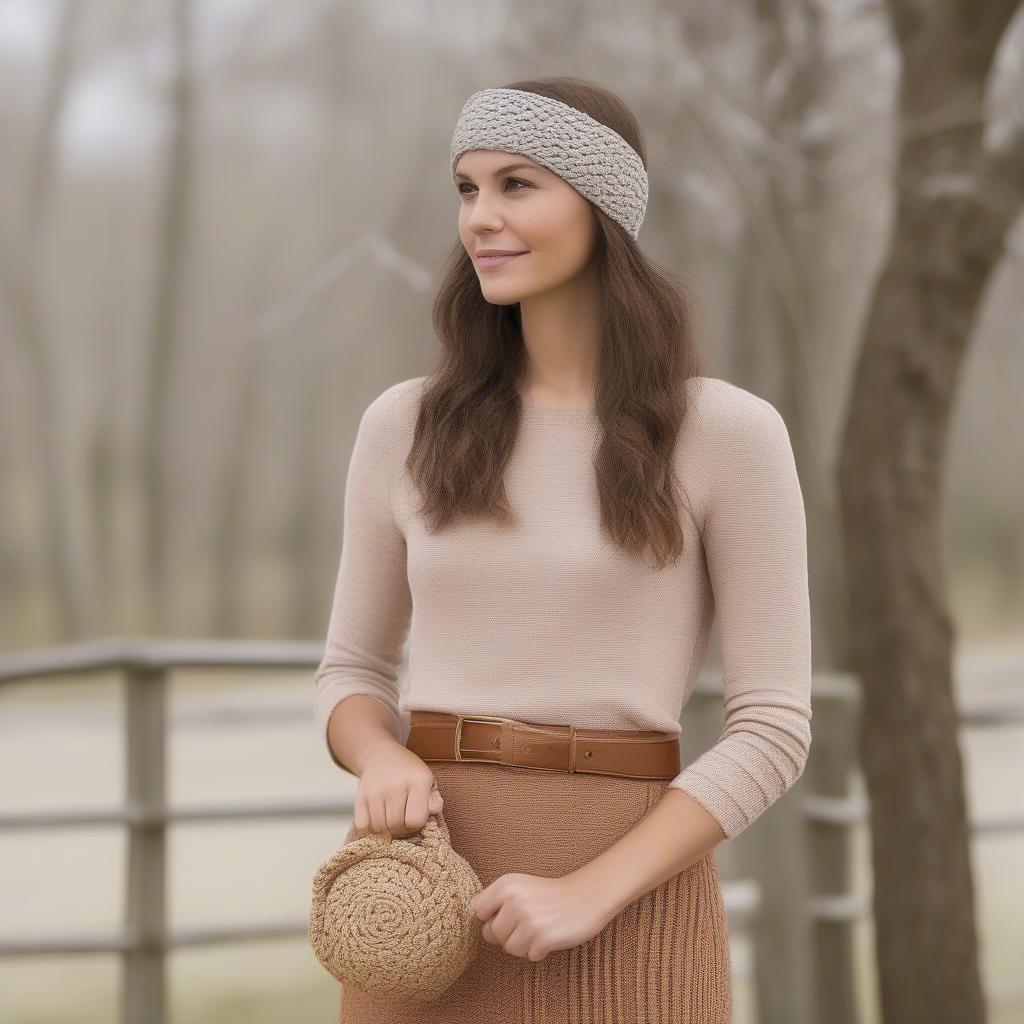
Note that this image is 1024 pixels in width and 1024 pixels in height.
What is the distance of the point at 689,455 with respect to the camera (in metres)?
1.19

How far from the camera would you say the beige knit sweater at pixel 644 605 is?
1.16m

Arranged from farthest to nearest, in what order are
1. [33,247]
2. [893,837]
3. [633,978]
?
[33,247] → [893,837] → [633,978]

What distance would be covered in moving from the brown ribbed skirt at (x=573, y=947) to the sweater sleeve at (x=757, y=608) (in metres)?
0.08

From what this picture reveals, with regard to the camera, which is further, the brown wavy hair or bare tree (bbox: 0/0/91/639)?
bare tree (bbox: 0/0/91/639)

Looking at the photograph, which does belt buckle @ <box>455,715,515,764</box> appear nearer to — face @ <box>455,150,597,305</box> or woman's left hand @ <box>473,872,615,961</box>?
woman's left hand @ <box>473,872,615,961</box>

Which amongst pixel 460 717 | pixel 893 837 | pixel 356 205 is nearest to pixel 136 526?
pixel 356 205

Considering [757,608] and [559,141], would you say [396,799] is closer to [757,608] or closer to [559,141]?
[757,608]

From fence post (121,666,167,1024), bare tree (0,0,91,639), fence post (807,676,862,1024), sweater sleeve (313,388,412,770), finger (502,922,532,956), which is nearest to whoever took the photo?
finger (502,922,532,956)

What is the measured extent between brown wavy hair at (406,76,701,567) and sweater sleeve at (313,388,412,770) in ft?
0.18

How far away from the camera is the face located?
119 cm

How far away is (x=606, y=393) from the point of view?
48.1 inches

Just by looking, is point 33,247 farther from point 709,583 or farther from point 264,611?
point 709,583

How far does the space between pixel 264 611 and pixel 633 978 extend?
2122 mm

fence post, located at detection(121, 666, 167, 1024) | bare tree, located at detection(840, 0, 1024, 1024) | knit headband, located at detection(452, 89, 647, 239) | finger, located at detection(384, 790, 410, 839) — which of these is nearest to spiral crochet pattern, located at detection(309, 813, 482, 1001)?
finger, located at detection(384, 790, 410, 839)
